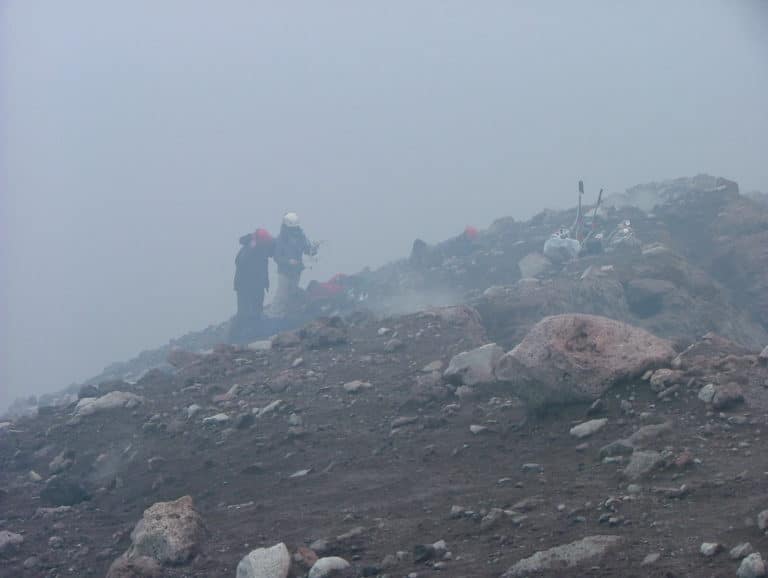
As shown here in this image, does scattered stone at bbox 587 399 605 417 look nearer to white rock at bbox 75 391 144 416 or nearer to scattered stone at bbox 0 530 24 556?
scattered stone at bbox 0 530 24 556

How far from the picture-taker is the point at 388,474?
16.7ft

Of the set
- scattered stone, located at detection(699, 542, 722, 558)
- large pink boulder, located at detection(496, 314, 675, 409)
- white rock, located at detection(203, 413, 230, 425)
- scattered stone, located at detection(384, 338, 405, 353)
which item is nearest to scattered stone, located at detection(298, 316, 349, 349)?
scattered stone, located at detection(384, 338, 405, 353)

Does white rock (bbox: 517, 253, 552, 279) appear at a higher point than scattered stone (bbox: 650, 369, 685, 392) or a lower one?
higher

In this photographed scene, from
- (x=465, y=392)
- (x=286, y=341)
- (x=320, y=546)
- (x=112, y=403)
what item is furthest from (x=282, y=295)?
(x=320, y=546)

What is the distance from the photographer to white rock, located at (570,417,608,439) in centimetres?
477

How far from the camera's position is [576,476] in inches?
166

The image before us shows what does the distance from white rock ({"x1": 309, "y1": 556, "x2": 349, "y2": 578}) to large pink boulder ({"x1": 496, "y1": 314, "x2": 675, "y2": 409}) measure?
209cm

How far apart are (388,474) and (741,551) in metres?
2.62

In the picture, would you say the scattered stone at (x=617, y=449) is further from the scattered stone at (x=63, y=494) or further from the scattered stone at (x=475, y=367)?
the scattered stone at (x=63, y=494)

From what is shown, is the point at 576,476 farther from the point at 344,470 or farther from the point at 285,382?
the point at 285,382

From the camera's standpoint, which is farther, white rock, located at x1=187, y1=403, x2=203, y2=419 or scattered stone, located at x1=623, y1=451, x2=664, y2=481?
white rock, located at x1=187, y1=403, x2=203, y2=419

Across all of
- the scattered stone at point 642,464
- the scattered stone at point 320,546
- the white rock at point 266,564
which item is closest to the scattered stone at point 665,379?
the scattered stone at point 642,464

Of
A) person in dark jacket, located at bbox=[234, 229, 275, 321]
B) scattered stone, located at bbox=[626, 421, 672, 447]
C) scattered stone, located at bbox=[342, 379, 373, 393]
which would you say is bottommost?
scattered stone, located at bbox=[626, 421, 672, 447]

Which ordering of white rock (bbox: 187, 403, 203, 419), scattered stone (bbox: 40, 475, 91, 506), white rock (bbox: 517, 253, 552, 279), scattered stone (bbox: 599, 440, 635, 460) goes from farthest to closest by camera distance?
white rock (bbox: 517, 253, 552, 279) < white rock (bbox: 187, 403, 203, 419) < scattered stone (bbox: 40, 475, 91, 506) < scattered stone (bbox: 599, 440, 635, 460)
